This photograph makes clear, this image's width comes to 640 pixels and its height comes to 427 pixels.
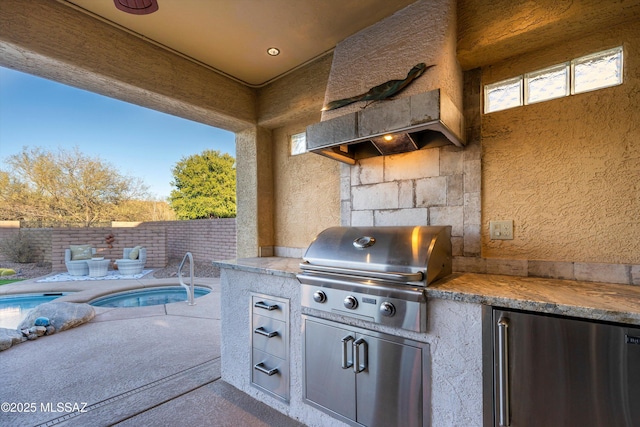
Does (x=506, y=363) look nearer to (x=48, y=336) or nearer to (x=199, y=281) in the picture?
(x=48, y=336)

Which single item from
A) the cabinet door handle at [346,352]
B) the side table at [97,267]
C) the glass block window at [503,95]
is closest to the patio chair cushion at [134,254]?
the side table at [97,267]

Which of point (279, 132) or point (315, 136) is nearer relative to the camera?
point (315, 136)

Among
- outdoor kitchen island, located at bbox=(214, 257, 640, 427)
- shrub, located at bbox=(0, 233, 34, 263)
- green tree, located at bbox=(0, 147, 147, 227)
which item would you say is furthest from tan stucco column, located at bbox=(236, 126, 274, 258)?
green tree, located at bbox=(0, 147, 147, 227)

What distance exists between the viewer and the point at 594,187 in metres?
1.62

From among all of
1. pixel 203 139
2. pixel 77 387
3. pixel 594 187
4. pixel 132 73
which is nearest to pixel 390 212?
pixel 594 187

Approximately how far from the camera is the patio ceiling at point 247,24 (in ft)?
6.52

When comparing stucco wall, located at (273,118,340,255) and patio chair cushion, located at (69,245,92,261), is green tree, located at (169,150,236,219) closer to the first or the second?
patio chair cushion, located at (69,245,92,261)

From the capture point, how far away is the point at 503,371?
121 cm

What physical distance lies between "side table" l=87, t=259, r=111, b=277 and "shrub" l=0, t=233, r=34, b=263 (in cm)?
356

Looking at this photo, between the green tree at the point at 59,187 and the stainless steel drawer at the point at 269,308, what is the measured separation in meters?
11.5

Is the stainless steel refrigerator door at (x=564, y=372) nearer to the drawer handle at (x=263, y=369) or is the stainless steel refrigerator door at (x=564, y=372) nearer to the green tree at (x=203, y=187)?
the drawer handle at (x=263, y=369)

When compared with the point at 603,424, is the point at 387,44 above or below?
above

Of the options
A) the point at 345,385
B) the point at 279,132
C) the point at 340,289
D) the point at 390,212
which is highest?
the point at 279,132

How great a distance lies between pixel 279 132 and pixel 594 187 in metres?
2.77
